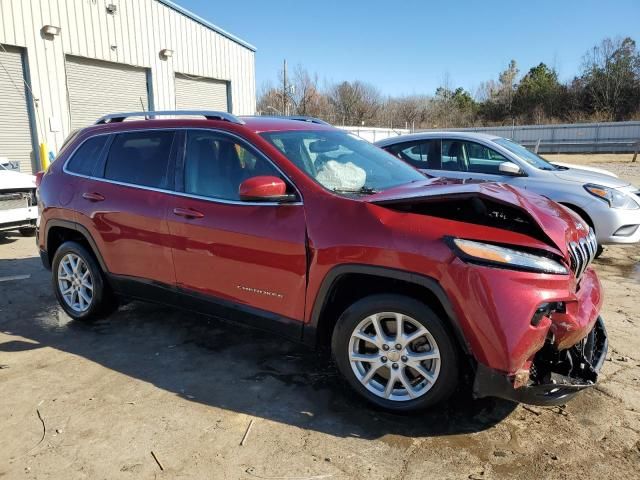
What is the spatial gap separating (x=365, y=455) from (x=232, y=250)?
5.07 feet

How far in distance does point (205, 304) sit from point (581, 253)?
8.21 ft

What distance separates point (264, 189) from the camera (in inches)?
124

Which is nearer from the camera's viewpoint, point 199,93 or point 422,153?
point 422,153

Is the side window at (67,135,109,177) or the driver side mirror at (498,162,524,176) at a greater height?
the side window at (67,135,109,177)

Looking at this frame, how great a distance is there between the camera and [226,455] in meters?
2.73

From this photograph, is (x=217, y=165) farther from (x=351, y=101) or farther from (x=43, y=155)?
(x=351, y=101)

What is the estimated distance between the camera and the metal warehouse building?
13.3 meters

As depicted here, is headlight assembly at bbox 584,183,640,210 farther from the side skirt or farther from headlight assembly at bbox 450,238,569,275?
the side skirt

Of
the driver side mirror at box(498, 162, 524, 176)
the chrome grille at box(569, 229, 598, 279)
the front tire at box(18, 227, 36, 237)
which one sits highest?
the driver side mirror at box(498, 162, 524, 176)

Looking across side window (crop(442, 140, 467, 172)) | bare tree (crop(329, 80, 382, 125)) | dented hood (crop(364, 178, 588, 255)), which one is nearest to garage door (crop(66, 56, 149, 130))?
side window (crop(442, 140, 467, 172))

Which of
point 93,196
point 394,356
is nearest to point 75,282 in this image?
point 93,196

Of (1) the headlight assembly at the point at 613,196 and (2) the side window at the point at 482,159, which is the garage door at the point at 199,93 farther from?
(1) the headlight assembly at the point at 613,196

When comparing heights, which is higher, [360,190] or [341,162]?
[341,162]

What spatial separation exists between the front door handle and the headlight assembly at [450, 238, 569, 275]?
1826 mm
